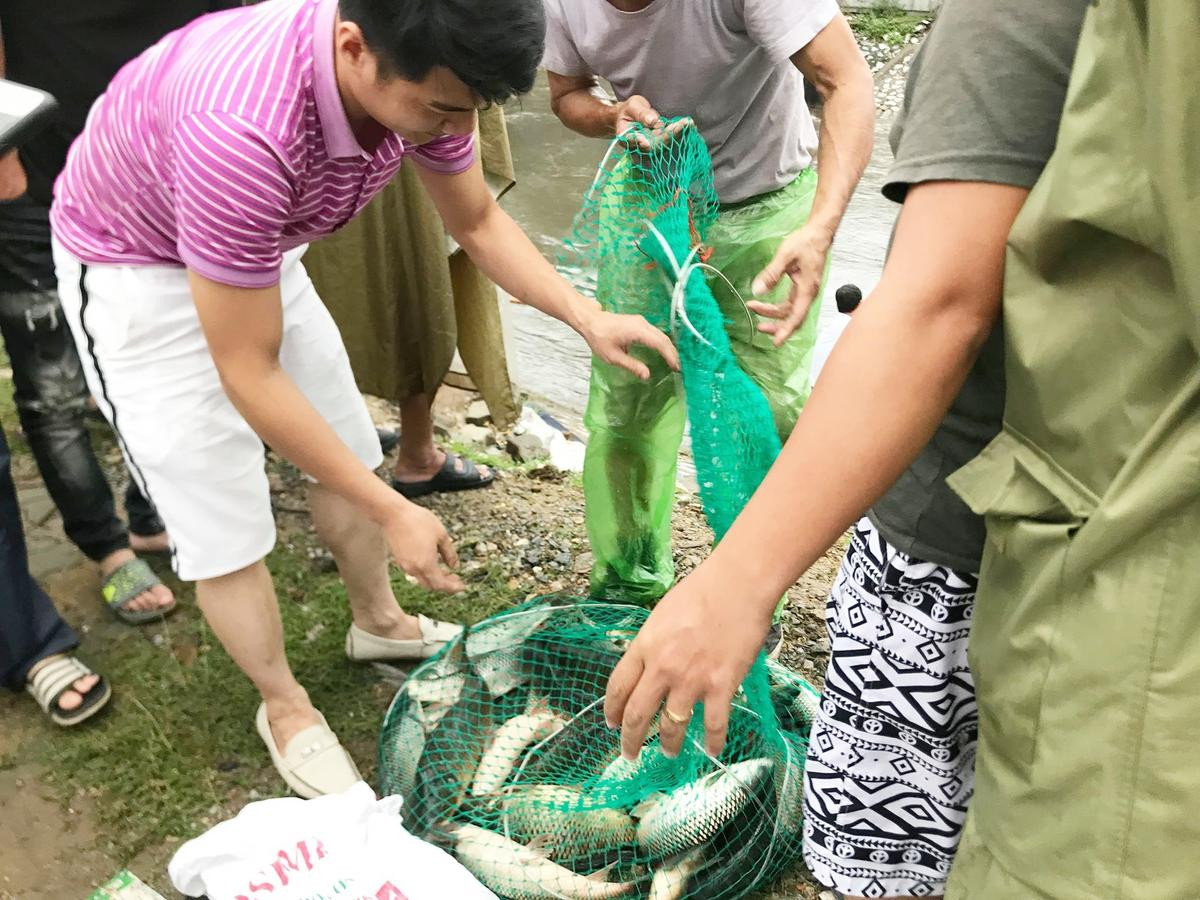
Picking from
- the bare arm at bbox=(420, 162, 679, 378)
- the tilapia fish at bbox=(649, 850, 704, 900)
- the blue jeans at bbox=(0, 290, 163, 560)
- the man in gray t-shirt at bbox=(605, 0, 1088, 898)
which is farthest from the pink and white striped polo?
the tilapia fish at bbox=(649, 850, 704, 900)

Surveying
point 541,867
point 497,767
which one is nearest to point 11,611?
point 497,767

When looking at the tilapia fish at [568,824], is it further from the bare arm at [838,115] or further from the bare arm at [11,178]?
the bare arm at [11,178]

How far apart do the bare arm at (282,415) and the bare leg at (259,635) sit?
506 millimetres

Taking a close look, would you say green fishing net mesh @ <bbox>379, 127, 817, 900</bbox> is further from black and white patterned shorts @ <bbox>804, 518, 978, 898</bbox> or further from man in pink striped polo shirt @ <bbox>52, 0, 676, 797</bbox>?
black and white patterned shorts @ <bbox>804, 518, 978, 898</bbox>

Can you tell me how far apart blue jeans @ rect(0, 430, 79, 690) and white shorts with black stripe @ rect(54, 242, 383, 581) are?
56cm

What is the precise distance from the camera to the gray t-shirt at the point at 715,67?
2375 millimetres

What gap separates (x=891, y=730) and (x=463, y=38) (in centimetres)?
122

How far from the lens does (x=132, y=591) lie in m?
3.02

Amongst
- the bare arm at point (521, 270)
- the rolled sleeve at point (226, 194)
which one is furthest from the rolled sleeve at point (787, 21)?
the rolled sleeve at point (226, 194)

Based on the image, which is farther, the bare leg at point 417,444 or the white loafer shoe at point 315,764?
the bare leg at point 417,444

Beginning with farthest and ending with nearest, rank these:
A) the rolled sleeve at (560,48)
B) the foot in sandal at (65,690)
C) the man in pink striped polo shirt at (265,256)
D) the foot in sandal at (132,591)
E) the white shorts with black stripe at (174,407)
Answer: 1. the foot in sandal at (132,591)
2. the foot in sandal at (65,690)
3. the rolled sleeve at (560,48)
4. the white shorts with black stripe at (174,407)
5. the man in pink striped polo shirt at (265,256)

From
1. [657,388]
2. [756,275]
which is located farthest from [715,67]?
[657,388]

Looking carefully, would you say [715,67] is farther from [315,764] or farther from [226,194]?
[315,764]

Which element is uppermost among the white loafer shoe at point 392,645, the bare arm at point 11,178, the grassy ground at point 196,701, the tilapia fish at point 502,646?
the bare arm at point 11,178
